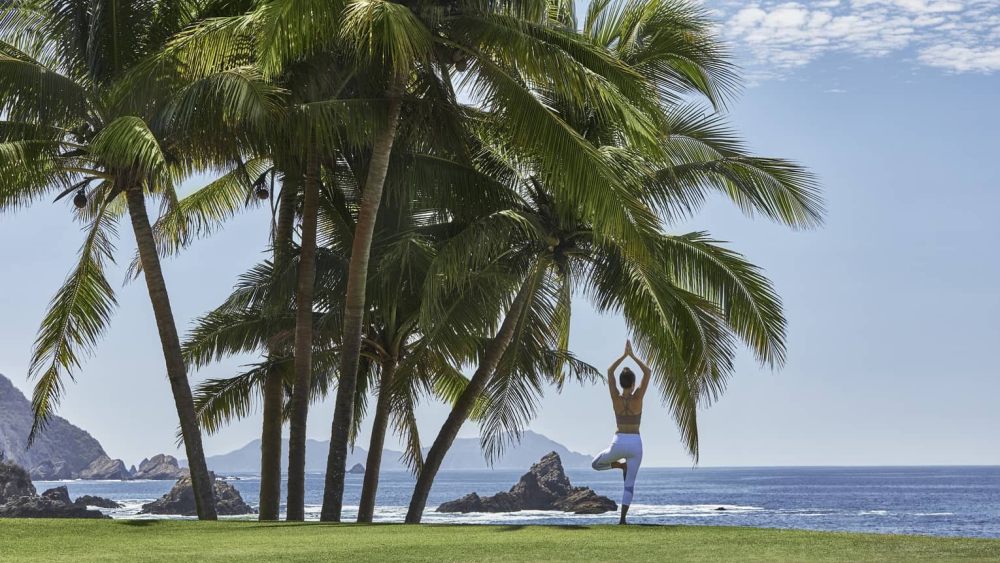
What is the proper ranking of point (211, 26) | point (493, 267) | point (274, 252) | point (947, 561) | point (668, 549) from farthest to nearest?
→ point (274, 252), point (493, 267), point (211, 26), point (668, 549), point (947, 561)

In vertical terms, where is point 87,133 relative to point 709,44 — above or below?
below

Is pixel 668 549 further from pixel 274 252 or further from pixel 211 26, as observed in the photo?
pixel 274 252

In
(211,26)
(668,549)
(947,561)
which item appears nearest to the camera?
(947,561)

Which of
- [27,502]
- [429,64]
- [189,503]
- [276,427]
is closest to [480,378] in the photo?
[276,427]

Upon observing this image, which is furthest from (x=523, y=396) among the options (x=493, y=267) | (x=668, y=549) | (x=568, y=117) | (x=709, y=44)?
(x=668, y=549)

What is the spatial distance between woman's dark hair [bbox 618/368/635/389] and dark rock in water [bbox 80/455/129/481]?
622 feet

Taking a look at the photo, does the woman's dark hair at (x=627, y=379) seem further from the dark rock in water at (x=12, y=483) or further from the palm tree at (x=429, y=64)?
the dark rock in water at (x=12, y=483)

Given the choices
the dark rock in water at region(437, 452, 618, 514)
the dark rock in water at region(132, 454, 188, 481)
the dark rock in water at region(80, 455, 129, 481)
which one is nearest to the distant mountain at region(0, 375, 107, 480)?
the dark rock in water at region(80, 455, 129, 481)

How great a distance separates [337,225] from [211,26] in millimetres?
5190

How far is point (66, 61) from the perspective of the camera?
1541cm

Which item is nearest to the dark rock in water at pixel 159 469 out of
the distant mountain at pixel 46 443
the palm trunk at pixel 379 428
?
the distant mountain at pixel 46 443

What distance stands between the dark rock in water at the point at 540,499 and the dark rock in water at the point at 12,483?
25.6 meters

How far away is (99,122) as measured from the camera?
49.4 feet

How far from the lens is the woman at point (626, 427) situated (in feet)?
35.4
